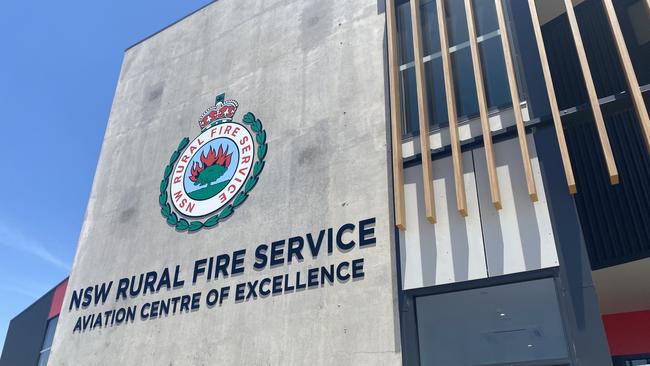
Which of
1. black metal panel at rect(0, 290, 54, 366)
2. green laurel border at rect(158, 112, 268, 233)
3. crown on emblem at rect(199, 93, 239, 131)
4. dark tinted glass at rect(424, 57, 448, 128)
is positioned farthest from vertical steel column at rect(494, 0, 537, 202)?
black metal panel at rect(0, 290, 54, 366)

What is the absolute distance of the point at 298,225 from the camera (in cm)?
891

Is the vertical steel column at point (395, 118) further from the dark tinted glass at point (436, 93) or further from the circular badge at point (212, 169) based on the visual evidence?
the circular badge at point (212, 169)

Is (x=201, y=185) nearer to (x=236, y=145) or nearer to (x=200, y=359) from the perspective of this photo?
(x=236, y=145)

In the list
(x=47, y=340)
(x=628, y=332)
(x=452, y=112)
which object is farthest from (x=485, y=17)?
(x=47, y=340)

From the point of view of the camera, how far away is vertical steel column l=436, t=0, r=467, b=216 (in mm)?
7035

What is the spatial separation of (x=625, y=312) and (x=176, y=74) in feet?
39.0

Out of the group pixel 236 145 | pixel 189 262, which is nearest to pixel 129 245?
pixel 189 262

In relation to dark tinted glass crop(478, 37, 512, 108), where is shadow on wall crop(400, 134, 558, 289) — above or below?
below

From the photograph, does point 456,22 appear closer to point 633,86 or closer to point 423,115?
point 423,115

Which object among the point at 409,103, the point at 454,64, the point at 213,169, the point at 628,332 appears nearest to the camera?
the point at 454,64

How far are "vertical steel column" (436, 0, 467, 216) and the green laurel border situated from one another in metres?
3.95

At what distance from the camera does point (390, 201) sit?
806 centimetres

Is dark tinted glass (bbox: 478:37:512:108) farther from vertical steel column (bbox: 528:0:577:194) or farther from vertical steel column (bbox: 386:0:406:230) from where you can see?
vertical steel column (bbox: 386:0:406:230)

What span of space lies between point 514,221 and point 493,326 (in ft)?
4.66
